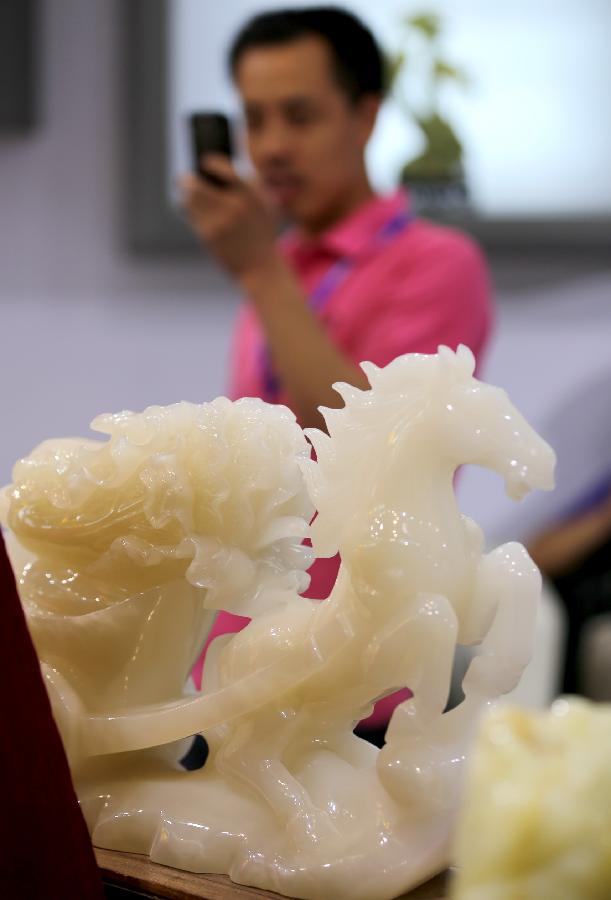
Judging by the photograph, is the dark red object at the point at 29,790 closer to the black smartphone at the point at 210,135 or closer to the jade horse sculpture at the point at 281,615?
the jade horse sculpture at the point at 281,615

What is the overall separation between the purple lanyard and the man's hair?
0.19 meters

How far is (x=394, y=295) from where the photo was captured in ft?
4.45

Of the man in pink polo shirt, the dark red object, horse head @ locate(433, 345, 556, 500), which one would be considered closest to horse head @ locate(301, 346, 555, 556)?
horse head @ locate(433, 345, 556, 500)

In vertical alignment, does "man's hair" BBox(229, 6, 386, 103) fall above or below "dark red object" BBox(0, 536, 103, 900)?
above

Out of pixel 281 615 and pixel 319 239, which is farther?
pixel 319 239

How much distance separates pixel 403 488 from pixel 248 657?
11 cm

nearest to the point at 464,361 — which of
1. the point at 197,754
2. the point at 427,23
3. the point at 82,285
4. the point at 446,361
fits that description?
the point at 446,361

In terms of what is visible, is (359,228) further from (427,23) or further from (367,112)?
(427,23)

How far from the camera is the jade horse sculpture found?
0.55 m

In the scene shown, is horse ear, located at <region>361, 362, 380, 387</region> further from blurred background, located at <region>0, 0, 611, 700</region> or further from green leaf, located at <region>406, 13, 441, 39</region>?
green leaf, located at <region>406, 13, 441, 39</region>

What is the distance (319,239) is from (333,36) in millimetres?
242

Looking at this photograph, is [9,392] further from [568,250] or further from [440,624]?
[440,624]

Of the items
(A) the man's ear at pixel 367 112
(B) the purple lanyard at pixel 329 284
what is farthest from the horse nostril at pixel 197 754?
(A) the man's ear at pixel 367 112

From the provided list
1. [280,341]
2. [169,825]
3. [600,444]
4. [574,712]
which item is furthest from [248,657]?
[600,444]
